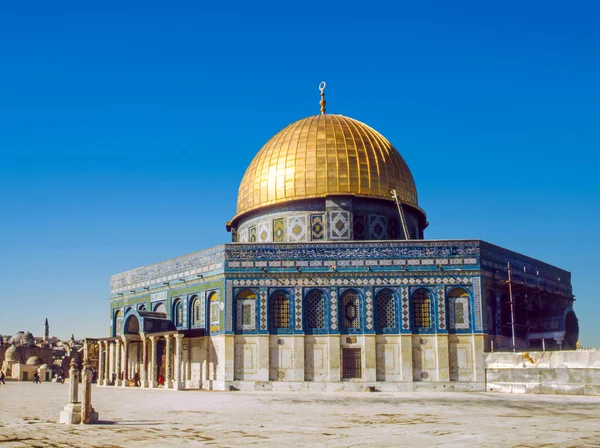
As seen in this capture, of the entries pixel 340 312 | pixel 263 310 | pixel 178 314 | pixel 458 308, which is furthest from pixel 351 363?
pixel 178 314

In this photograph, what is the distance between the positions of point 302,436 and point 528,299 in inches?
906

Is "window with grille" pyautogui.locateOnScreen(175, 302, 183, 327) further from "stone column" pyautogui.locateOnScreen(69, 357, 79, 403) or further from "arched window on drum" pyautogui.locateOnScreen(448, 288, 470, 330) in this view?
"stone column" pyautogui.locateOnScreen(69, 357, 79, 403)

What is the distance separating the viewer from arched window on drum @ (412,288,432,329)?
2861cm

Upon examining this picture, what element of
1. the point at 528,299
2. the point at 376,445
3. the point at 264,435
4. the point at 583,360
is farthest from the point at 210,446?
the point at 528,299

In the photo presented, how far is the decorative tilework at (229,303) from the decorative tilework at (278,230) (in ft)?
14.4

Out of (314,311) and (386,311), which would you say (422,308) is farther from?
(314,311)

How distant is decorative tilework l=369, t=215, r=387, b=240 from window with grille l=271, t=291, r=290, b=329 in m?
5.65

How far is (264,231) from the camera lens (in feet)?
110

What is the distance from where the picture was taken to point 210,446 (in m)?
10.9

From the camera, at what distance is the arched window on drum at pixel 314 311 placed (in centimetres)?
2870

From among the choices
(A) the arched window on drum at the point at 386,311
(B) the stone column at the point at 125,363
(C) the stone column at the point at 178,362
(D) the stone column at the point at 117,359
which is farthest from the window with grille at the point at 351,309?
(D) the stone column at the point at 117,359

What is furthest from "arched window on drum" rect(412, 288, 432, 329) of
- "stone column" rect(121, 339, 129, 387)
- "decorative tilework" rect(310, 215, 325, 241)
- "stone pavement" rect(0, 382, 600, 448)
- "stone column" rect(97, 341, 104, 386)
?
"stone column" rect(97, 341, 104, 386)

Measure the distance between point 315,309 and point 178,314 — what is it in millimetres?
7239

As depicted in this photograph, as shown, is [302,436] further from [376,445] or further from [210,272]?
[210,272]
